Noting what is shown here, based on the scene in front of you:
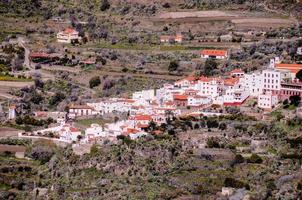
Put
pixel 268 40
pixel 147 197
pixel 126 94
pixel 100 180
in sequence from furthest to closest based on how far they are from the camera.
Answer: pixel 268 40, pixel 126 94, pixel 100 180, pixel 147 197

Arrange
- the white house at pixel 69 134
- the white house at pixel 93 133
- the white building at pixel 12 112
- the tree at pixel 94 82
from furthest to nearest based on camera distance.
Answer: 1. the tree at pixel 94 82
2. the white building at pixel 12 112
3. the white house at pixel 69 134
4. the white house at pixel 93 133

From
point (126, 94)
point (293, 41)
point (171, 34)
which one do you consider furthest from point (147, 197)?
point (171, 34)

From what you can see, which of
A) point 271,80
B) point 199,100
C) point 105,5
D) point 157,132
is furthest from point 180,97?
point 105,5

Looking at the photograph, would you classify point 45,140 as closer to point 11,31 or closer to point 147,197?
point 147,197

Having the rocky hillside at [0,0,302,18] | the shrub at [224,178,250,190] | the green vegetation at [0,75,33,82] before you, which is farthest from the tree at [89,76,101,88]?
the shrub at [224,178,250,190]

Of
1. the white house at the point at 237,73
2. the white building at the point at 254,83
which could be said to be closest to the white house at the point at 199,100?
the white building at the point at 254,83

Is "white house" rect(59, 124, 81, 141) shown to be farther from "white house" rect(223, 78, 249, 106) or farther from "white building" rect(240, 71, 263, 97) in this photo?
"white building" rect(240, 71, 263, 97)

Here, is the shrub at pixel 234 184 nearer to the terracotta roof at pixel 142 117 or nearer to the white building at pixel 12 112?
the terracotta roof at pixel 142 117
